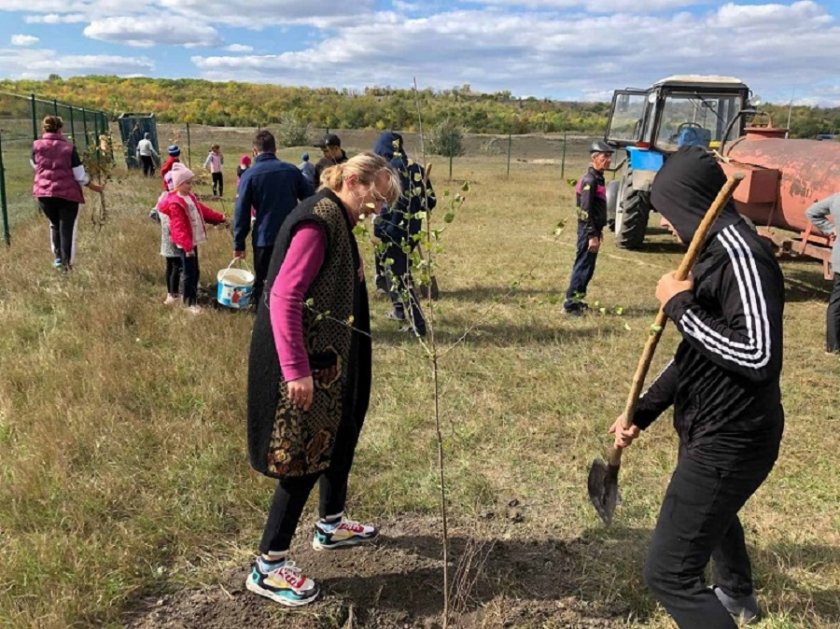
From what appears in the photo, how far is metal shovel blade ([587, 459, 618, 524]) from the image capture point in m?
2.73

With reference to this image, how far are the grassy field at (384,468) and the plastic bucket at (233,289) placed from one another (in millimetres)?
193

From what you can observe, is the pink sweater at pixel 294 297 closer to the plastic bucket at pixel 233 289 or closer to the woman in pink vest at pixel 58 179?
the plastic bucket at pixel 233 289

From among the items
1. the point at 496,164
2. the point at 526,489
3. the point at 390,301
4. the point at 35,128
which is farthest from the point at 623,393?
the point at 496,164

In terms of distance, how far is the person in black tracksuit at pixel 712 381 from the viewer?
191 cm

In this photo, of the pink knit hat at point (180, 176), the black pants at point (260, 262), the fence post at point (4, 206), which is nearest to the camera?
the black pants at point (260, 262)

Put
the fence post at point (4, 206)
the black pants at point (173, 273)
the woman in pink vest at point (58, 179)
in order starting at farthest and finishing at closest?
the fence post at point (4, 206) → the woman in pink vest at point (58, 179) → the black pants at point (173, 273)

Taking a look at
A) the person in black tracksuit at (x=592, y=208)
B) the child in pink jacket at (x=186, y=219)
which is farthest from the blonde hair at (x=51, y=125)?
the person in black tracksuit at (x=592, y=208)

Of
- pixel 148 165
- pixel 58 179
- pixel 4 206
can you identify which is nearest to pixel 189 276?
pixel 58 179

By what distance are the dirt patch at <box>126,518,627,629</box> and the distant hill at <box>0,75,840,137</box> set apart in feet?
98.2

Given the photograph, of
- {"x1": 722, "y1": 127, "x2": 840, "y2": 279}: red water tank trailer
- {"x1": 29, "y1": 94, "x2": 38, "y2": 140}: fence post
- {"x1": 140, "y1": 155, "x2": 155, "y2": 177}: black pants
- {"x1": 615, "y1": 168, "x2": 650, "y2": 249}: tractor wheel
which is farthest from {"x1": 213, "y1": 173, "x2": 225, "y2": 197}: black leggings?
{"x1": 722, "y1": 127, "x2": 840, "y2": 279}: red water tank trailer

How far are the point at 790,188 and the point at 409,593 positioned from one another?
6586 mm

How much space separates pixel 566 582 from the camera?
9.76 ft

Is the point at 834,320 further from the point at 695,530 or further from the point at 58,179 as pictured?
the point at 58,179

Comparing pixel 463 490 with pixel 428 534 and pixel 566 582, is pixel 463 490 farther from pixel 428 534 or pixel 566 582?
pixel 566 582
